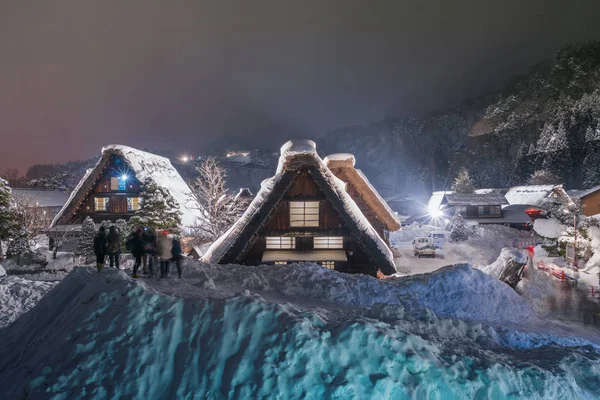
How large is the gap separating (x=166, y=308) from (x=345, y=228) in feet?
28.7

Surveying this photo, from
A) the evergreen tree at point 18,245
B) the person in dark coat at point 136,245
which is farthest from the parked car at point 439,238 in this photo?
the evergreen tree at point 18,245

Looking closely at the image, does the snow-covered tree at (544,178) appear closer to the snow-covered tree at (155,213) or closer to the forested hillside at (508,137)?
the forested hillside at (508,137)

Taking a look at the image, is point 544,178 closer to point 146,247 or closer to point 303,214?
point 303,214

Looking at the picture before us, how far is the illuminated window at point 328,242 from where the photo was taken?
43.2 ft

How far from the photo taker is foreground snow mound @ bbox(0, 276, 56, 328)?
29.1 feet

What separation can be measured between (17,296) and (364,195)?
15166 millimetres

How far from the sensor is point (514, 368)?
490 cm

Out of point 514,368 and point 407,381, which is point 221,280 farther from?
point 514,368

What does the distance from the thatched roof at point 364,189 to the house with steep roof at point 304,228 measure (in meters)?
4.18

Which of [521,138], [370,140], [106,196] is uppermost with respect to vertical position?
[370,140]

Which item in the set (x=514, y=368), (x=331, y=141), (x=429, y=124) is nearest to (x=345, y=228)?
(x=514, y=368)

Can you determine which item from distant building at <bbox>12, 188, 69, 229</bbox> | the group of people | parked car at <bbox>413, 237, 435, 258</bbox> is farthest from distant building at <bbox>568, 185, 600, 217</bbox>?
distant building at <bbox>12, 188, 69, 229</bbox>

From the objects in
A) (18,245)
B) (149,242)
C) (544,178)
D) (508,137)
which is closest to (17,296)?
(149,242)

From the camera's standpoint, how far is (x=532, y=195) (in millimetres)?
43906
